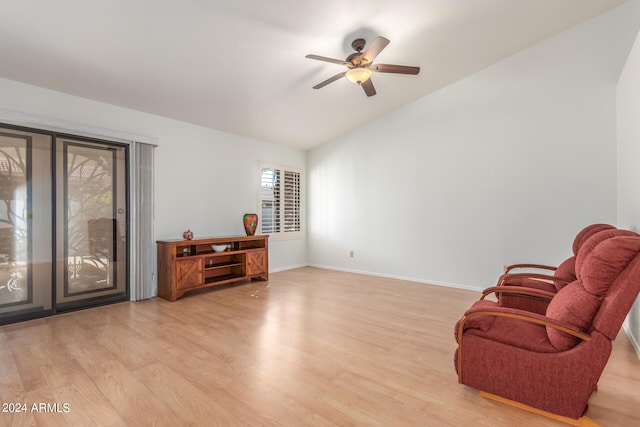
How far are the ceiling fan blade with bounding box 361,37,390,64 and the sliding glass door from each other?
3450mm

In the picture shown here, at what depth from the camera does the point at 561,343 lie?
1.63 m

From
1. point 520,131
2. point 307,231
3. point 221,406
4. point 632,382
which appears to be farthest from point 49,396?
point 520,131

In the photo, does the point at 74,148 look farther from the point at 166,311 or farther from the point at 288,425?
the point at 288,425

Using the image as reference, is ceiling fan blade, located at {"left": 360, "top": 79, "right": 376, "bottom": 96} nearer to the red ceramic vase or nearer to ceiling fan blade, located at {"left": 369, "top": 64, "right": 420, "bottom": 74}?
ceiling fan blade, located at {"left": 369, "top": 64, "right": 420, "bottom": 74}

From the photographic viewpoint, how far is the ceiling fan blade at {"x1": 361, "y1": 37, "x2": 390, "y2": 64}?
266 cm

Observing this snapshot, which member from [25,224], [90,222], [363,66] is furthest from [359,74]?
[25,224]

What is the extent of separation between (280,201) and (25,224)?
3.83m

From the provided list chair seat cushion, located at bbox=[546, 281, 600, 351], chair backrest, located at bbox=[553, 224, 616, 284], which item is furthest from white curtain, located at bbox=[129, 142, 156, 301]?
chair backrest, located at bbox=[553, 224, 616, 284]

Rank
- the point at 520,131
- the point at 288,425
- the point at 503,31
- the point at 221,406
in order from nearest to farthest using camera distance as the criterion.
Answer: the point at 288,425
the point at 221,406
the point at 503,31
the point at 520,131

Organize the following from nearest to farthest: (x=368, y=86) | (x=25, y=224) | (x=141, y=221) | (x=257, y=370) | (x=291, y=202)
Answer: (x=257, y=370), (x=25, y=224), (x=368, y=86), (x=141, y=221), (x=291, y=202)

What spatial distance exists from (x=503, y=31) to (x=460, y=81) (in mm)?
1067

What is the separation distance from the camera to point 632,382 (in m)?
2.04

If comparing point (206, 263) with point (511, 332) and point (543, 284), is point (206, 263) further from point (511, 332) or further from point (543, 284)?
point (543, 284)

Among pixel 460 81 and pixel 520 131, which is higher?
pixel 460 81
